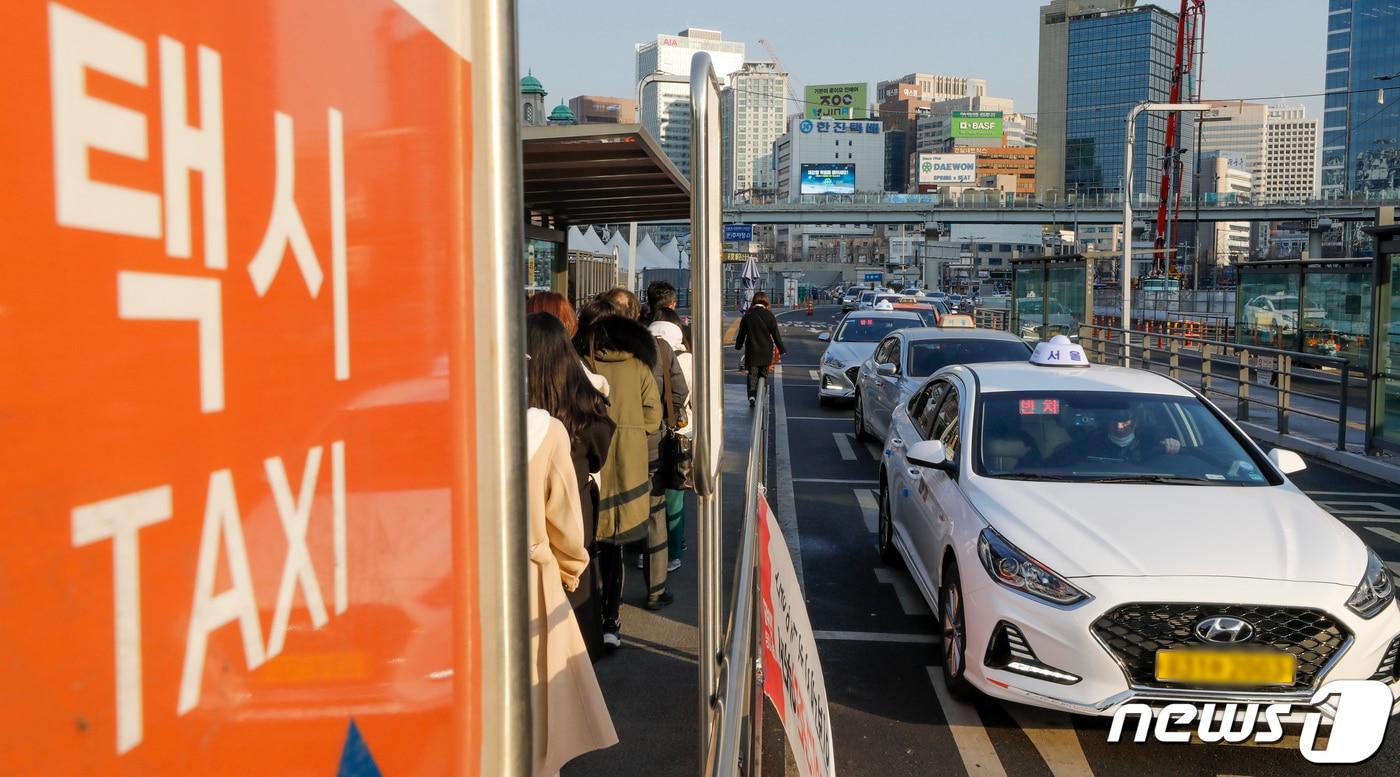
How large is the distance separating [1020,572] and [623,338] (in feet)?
7.41

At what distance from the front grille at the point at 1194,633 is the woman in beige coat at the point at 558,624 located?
2.25 metres

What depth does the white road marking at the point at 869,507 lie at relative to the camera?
951 cm

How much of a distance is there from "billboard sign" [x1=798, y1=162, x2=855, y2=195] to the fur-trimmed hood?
9082 cm

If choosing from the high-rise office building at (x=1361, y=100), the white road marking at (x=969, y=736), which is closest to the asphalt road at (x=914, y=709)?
the white road marking at (x=969, y=736)

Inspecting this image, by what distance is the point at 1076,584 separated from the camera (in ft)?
16.1

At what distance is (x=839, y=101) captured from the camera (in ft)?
554

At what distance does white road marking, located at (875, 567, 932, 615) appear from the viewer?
715 centimetres

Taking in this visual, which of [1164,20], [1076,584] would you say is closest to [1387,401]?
[1076,584]

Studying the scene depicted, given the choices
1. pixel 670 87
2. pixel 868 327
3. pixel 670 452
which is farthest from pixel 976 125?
pixel 670 452

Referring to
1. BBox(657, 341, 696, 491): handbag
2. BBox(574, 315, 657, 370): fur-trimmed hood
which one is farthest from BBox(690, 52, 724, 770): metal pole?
BBox(657, 341, 696, 491): handbag

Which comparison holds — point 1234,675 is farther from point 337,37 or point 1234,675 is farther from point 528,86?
point 528,86

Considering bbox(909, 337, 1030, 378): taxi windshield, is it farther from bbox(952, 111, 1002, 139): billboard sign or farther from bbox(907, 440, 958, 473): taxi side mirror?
bbox(952, 111, 1002, 139): billboard sign

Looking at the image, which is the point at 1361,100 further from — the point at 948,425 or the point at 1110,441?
the point at 1110,441

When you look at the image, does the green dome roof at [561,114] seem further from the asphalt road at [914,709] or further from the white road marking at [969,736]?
the white road marking at [969,736]
